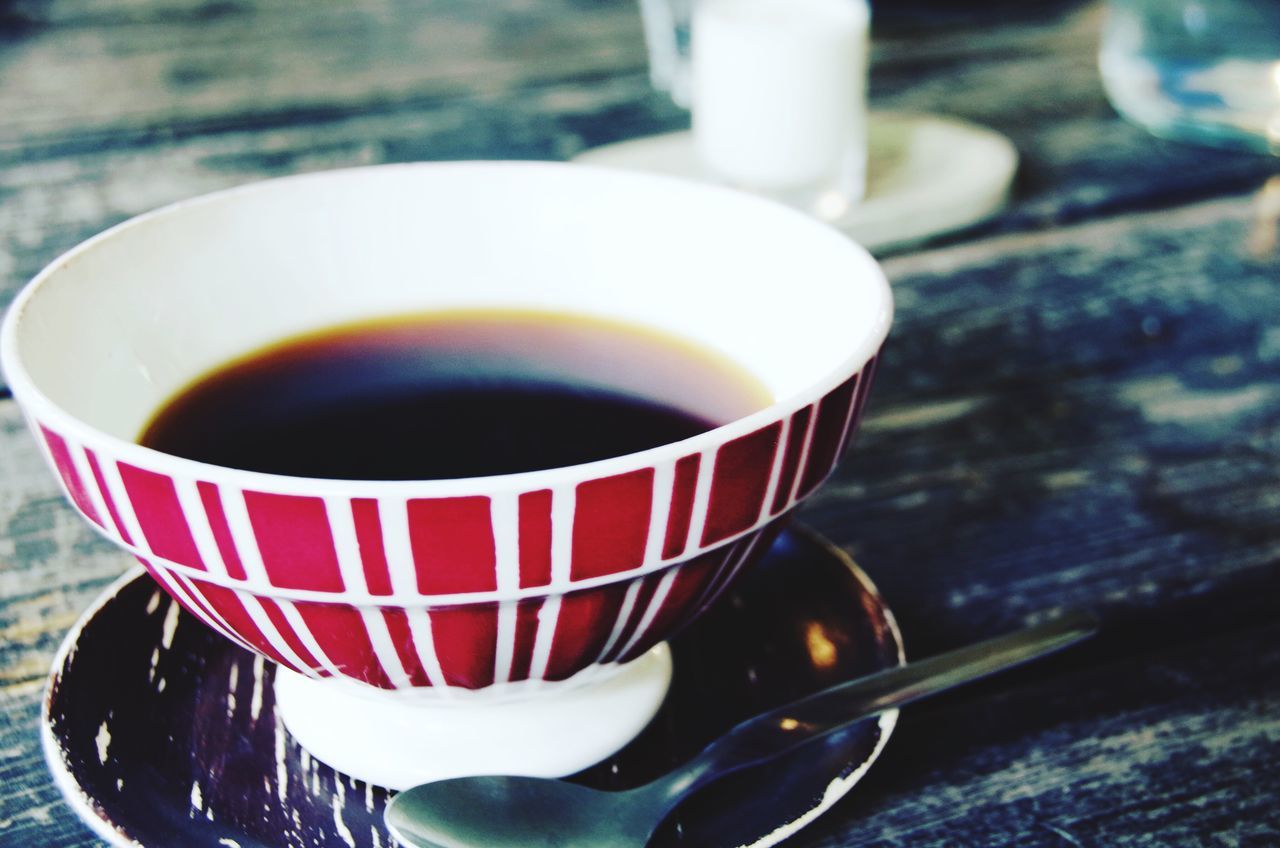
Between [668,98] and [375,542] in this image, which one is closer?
[375,542]

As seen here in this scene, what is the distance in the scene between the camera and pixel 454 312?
0.45 m

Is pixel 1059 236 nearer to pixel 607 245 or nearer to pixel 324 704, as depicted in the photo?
pixel 607 245

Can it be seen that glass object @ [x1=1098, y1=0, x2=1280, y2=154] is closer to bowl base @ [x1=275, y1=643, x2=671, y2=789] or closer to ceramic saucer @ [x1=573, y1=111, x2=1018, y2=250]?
ceramic saucer @ [x1=573, y1=111, x2=1018, y2=250]

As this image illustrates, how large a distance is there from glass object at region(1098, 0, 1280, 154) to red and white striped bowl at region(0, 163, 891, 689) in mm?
575

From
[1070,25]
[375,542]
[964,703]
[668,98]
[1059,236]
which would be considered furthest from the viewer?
[1070,25]

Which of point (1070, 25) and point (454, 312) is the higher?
point (454, 312)

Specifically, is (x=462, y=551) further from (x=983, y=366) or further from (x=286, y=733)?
(x=983, y=366)

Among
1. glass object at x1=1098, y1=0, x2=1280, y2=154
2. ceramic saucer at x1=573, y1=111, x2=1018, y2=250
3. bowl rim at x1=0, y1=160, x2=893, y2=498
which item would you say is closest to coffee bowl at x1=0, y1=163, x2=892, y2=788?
bowl rim at x1=0, y1=160, x2=893, y2=498

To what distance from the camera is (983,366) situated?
0.57 metres

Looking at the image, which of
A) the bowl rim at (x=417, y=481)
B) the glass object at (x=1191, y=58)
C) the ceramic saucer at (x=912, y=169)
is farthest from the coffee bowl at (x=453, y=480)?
the glass object at (x=1191, y=58)

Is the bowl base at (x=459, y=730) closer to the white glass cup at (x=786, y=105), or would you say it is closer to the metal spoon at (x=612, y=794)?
the metal spoon at (x=612, y=794)

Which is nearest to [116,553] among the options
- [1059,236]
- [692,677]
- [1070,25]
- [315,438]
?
[315,438]

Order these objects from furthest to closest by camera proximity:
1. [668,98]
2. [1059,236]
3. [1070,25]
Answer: [1070,25] → [668,98] → [1059,236]

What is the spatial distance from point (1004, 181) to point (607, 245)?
1.29ft
